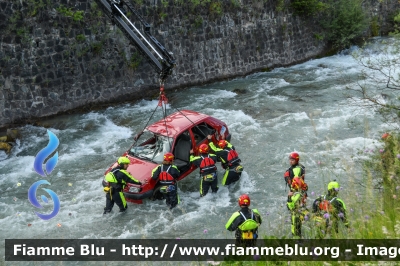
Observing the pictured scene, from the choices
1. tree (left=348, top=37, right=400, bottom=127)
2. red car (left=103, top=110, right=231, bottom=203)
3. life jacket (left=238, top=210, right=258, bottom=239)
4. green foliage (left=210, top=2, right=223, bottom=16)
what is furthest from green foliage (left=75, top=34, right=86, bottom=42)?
life jacket (left=238, top=210, right=258, bottom=239)

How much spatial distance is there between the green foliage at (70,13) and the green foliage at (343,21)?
1327 cm

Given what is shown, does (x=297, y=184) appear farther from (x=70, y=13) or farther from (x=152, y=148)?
(x=70, y=13)

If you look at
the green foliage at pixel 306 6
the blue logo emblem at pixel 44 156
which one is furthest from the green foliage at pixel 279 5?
the blue logo emblem at pixel 44 156

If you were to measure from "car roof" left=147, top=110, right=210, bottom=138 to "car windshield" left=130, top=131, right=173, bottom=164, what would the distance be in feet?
0.49

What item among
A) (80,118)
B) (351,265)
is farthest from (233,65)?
(351,265)

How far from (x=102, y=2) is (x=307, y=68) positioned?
11.8 meters

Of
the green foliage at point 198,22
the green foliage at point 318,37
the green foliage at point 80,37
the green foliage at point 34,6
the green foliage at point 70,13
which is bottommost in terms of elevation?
the green foliage at point 318,37

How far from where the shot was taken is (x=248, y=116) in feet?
50.1

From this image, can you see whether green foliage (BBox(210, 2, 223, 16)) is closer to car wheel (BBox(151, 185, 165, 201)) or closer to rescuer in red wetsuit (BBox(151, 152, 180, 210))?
rescuer in red wetsuit (BBox(151, 152, 180, 210))

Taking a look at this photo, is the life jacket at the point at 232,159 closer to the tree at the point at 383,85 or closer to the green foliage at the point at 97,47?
the tree at the point at 383,85

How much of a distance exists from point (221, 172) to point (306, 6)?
14020 millimetres

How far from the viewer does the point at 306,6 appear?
22641mm

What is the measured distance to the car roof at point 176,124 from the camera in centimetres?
1105

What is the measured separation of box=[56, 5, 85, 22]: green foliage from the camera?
15.1m
